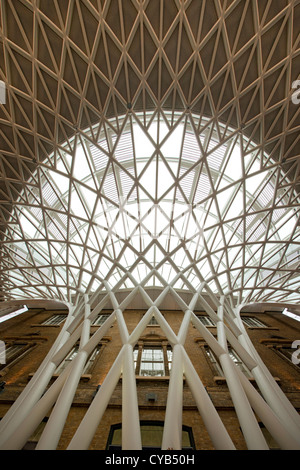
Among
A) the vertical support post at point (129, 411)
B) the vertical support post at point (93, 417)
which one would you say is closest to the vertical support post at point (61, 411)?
the vertical support post at point (93, 417)

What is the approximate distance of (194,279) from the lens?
29641 mm

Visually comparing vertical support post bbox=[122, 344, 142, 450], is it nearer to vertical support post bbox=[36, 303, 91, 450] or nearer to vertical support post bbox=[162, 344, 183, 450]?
vertical support post bbox=[162, 344, 183, 450]

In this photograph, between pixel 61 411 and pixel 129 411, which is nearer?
pixel 129 411

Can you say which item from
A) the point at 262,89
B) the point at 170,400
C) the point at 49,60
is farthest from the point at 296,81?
the point at 170,400

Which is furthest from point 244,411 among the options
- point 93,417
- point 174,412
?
point 93,417

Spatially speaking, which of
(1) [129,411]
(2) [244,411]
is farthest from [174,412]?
(2) [244,411]

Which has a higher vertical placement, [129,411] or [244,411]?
[129,411]

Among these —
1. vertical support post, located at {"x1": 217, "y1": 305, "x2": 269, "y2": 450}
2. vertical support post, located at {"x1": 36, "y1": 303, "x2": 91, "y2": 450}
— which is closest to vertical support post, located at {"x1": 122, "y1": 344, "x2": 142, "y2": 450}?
vertical support post, located at {"x1": 36, "y1": 303, "x2": 91, "y2": 450}

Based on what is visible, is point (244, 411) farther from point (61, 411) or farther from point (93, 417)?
point (61, 411)

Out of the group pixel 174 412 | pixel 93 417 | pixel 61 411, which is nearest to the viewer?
pixel 93 417

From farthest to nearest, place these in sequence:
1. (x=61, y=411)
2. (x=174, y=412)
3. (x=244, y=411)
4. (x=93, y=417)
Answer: (x=244, y=411) < (x=61, y=411) < (x=174, y=412) < (x=93, y=417)

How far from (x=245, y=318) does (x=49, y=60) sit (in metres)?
29.9

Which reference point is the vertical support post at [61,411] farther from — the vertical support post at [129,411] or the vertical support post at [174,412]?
the vertical support post at [174,412]

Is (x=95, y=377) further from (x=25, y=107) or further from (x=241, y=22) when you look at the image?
(x=241, y=22)
